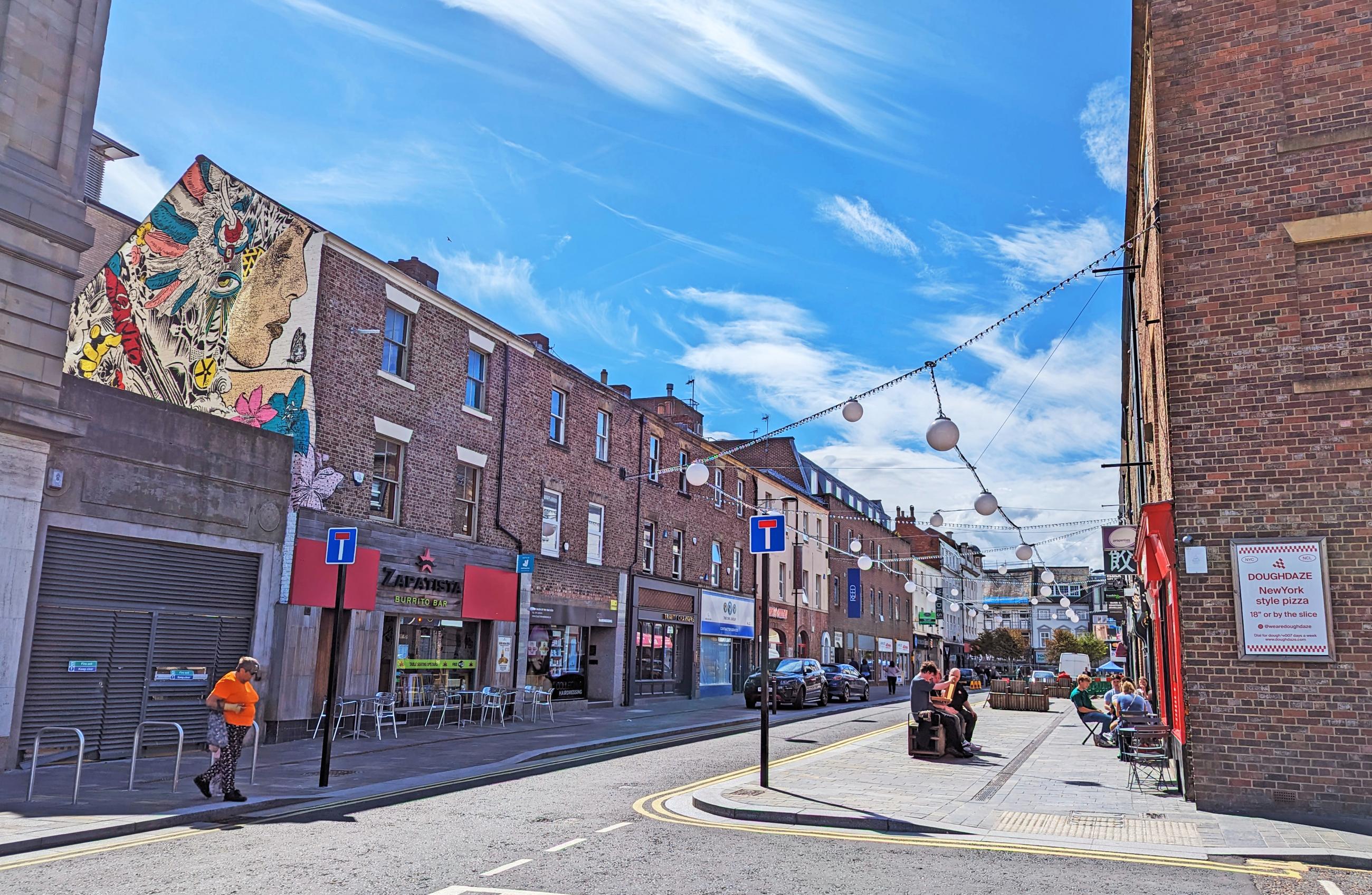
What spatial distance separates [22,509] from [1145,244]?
16130mm

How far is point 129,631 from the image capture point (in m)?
14.5

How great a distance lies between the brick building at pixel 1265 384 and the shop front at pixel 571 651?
15.8 m

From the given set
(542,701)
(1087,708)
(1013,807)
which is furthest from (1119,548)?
(542,701)

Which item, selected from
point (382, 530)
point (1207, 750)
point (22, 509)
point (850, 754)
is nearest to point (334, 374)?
Answer: point (382, 530)

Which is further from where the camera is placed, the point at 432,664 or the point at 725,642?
the point at 725,642

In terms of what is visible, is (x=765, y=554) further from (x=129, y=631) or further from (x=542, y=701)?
(x=542, y=701)

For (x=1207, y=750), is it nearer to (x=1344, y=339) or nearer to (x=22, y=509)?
(x=1344, y=339)

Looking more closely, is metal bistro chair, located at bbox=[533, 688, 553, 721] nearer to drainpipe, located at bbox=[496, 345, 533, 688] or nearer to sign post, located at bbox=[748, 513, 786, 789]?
drainpipe, located at bbox=[496, 345, 533, 688]

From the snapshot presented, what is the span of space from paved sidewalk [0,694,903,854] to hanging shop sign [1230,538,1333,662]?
32.0 feet

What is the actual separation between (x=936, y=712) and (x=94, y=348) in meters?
15.3

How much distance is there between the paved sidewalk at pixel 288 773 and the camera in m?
8.98

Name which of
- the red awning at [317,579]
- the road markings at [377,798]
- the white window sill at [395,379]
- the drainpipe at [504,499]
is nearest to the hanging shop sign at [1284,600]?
the road markings at [377,798]

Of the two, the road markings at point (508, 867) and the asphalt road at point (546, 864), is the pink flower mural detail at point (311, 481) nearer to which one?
the asphalt road at point (546, 864)

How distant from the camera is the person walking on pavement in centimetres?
1038
